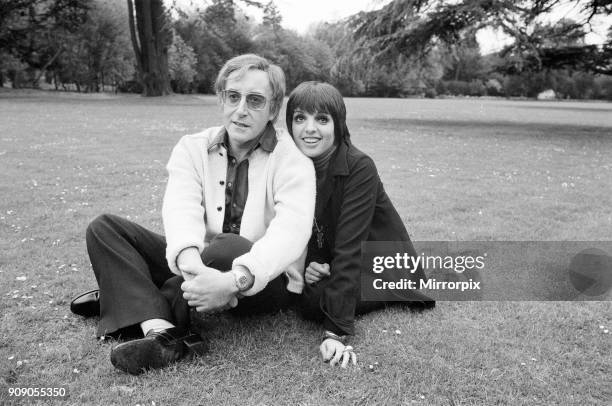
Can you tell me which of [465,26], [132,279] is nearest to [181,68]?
[465,26]

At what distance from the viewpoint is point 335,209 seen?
2.98m

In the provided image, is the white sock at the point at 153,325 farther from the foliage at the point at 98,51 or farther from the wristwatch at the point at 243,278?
the foliage at the point at 98,51

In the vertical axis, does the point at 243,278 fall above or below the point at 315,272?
above

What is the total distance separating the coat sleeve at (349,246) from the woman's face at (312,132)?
226 mm

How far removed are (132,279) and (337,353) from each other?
1.14 m

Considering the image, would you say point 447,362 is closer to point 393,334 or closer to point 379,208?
point 393,334

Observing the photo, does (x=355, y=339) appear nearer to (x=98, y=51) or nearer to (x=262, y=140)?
(x=262, y=140)

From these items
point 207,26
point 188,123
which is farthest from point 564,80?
point 188,123

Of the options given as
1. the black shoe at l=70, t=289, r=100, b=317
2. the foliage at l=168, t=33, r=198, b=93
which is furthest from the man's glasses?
the foliage at l=168, t=33, r=198, b=93

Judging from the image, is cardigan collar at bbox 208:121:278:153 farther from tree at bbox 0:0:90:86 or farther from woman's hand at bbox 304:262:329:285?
tree at bbox 0:0:90:86

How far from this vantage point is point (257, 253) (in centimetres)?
246

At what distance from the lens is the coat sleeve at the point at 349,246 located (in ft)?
9.04

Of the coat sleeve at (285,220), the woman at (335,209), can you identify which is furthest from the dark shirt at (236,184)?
the woman at (335,209)

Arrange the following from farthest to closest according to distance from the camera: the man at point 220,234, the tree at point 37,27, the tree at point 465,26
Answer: the tree at point 37,27 → the tree at point 465,26 → the man at point 220,234
